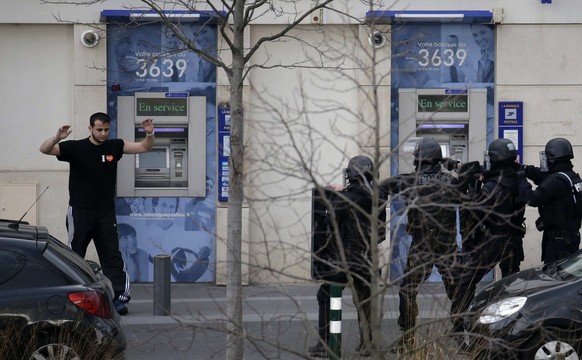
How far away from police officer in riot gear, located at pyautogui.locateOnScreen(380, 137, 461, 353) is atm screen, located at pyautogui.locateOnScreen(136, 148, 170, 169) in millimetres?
4956

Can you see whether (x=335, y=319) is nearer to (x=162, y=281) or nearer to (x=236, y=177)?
(x=236, y=177)

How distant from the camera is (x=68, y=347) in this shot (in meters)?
7.40

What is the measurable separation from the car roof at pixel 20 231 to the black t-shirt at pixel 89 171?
7.69ft

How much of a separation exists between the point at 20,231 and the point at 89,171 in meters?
2.82

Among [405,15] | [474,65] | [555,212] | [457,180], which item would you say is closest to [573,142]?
[474,65]

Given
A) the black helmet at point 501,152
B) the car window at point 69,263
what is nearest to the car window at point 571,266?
the black helmet at point 501,152

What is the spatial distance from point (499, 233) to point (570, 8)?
4785 millimetres

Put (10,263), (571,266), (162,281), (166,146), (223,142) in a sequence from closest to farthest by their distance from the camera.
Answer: (10,263) < (571,266) < (162,281) < (223,142) < (166,146)

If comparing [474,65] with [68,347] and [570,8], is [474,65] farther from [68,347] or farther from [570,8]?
[68,347]

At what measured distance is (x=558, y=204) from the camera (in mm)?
10039

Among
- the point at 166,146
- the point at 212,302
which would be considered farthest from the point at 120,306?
the point at 166,146

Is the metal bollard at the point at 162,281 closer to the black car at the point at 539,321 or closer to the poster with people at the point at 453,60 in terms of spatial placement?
the black car at the point at 539,321

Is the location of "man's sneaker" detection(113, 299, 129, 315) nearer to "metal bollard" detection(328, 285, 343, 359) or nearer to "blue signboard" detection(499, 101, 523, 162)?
"metal bollard" detection(328, 285, 343, 359)

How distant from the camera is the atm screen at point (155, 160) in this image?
13547 millimetres
